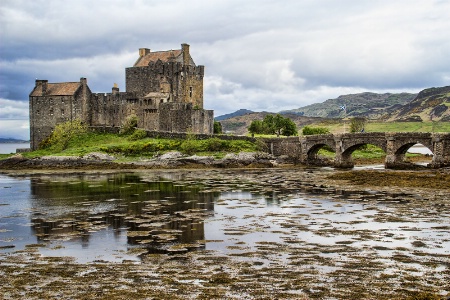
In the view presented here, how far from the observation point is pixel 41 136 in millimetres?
86250

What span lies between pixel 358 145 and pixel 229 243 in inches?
2040

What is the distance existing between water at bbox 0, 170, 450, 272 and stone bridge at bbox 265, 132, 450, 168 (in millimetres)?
26522

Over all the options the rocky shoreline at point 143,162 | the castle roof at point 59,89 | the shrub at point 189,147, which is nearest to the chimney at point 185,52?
the castle roof at point 59,89

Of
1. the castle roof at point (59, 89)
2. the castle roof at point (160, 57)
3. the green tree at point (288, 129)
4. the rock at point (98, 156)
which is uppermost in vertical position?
the castle roof at point (160, 57)

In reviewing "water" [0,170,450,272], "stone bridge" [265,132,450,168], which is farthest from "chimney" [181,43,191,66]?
"water" [0,170,450,272]

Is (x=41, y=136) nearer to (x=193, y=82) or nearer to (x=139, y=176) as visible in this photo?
(x=193, y=82)

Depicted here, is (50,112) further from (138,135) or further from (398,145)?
(398,145)

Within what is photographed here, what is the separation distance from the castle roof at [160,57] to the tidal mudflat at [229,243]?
4675 cm

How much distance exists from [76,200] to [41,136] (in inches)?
2071

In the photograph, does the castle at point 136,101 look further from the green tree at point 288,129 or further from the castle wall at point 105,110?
the green tree at point 288,129

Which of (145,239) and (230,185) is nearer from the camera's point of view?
(145,239)

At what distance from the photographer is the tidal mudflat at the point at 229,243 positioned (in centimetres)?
1581

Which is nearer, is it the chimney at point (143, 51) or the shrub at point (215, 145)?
the shrub at point (215, 145)

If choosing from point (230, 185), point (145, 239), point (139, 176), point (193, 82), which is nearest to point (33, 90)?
point (193, 82)
